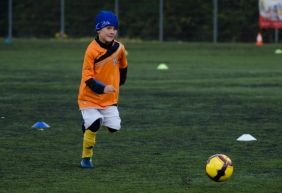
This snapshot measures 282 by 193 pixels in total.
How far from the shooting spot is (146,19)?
45.9 m

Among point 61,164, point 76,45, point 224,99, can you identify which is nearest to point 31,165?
point 61,164

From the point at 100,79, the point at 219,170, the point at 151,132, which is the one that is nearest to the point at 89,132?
the point at 100,79

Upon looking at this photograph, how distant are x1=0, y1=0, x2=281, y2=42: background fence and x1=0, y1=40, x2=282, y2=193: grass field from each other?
17.1 m

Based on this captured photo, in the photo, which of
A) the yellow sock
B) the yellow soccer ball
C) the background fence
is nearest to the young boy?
the yellow sock

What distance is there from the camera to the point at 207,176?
9.24m

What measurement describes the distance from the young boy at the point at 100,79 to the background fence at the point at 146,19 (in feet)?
112

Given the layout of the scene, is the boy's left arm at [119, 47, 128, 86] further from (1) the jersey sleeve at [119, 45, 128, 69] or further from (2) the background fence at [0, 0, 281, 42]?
(2) the background fence at [0, 0, 281, 42]

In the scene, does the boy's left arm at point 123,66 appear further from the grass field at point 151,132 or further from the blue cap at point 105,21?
the grass field at point 151,132

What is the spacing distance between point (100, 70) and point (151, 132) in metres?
3.01

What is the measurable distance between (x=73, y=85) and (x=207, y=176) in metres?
11.8

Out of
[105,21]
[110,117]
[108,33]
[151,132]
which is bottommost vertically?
[151,132]

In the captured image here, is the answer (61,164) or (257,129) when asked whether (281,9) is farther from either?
(61,164)

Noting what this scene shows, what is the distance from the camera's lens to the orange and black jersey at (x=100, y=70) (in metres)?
10.0

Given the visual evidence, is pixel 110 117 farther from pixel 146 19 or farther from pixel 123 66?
pixel 146 19
